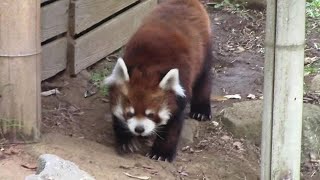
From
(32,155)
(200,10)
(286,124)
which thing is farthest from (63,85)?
(286,124)

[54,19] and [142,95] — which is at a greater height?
[54,19]

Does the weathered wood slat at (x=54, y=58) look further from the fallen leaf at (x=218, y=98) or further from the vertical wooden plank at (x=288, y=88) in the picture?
the vertical wooden plank at (x=288, y=88)

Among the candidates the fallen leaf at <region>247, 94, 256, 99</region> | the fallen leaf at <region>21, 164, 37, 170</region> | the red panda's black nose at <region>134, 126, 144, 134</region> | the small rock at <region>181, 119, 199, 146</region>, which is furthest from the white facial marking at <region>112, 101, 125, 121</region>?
the fallen leaf at <region>247, 94, 256, 99</region>

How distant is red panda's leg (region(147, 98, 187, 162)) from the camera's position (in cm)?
489

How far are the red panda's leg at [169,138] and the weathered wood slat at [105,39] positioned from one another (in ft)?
4.41

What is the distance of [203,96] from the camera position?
5.73m

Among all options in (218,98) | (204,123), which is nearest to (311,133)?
(204,123)

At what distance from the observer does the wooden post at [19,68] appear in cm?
417

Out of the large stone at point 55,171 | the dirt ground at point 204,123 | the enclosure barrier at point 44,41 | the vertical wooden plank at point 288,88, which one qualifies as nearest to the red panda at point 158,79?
the dirt ground at point 204,123

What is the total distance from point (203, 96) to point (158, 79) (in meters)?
1.08

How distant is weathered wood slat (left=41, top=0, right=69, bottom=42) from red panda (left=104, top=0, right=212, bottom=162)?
2.53 ft

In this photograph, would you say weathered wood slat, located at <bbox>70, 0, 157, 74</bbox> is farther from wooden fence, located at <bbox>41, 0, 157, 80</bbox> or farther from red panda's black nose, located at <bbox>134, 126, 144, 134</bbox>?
red panda's black nose, located at <bbox>134, 126, 144, 134</bbox>

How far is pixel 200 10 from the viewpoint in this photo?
5.57m

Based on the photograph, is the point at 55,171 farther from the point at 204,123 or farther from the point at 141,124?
the point at 204,123
